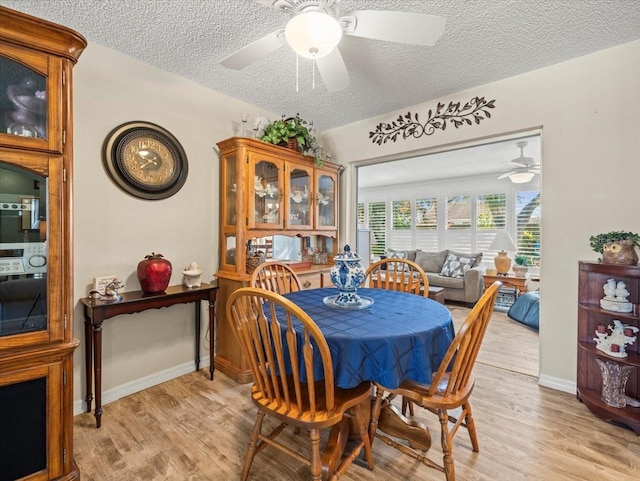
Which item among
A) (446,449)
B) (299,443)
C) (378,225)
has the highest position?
(378,225)

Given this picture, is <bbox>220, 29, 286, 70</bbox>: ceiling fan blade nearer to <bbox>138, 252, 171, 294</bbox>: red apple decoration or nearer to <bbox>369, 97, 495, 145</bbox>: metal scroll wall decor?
<bbox>138, 252, 171, 294</bbox>: red apple decoration

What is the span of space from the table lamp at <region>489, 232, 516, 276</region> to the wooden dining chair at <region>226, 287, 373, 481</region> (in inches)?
185

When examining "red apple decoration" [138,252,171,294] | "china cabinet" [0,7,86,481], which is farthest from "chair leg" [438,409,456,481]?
→ "red apple decoration" [138,252,171,294]

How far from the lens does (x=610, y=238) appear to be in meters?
2.10

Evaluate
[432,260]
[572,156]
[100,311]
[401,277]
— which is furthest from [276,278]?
[432,260]

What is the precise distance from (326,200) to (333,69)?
6.04 ft

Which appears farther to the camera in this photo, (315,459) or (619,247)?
(619,247)

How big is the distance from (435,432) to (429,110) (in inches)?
108

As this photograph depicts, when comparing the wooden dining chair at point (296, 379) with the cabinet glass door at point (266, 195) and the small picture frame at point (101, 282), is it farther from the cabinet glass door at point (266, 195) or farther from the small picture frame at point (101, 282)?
the cabinet glass door at point (266, 195)

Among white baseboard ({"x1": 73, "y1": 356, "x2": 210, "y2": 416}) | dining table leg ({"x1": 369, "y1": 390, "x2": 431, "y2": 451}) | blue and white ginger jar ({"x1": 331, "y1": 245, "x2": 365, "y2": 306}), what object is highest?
blue and white ginger jar ({"x1": 331, "y1": 245, "x2": 365, "y2": 306})

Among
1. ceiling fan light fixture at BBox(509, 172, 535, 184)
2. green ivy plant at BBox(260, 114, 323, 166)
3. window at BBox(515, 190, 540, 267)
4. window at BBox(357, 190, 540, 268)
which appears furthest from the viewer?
window at BBox(357, 190, 540, 268)

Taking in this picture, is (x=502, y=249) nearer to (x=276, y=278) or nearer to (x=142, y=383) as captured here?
(x=276, y=278)

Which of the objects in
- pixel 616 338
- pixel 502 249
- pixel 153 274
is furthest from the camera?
pixel 502 249

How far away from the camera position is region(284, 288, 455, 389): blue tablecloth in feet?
4.34
